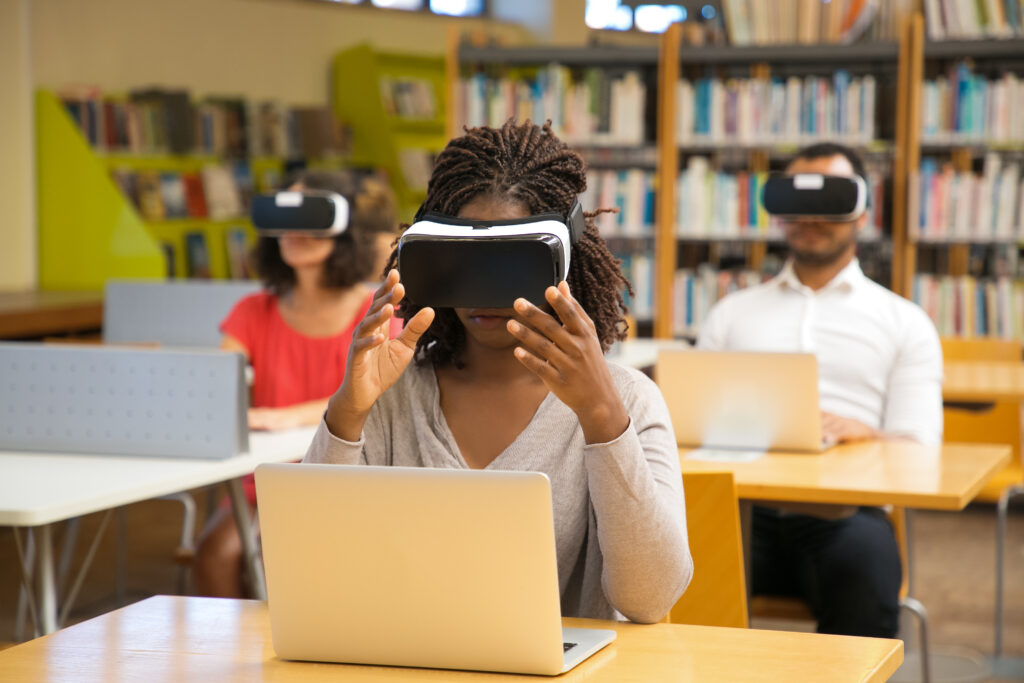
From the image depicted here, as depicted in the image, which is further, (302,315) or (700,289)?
(700,289)

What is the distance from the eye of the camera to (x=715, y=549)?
181cm

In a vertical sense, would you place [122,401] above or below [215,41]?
below

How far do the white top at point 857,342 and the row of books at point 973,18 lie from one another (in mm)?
2370

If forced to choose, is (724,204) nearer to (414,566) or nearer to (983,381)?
(983,381)

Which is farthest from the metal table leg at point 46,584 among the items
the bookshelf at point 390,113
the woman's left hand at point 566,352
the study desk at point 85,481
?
the bookshelf at point 390,113

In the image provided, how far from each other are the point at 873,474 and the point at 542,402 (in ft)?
3.04

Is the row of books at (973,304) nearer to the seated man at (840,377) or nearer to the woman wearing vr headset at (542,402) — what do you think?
the seated man at (840,377)

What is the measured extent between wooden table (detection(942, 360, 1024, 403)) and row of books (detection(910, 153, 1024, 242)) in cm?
115

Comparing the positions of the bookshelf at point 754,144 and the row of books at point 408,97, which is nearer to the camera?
the bookshelf at point 754,144

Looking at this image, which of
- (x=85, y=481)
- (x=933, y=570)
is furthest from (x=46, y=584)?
(x=933, y=570)

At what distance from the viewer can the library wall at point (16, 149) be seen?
6.13 meters

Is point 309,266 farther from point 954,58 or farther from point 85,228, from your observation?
point 85,228

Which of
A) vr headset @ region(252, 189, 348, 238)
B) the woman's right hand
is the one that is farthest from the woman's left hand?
vr headset @ region(252, 189, 348, 238)

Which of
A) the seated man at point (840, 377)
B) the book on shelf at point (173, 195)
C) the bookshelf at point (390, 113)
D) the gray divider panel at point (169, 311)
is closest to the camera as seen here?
the seated man at point (840, 377)
